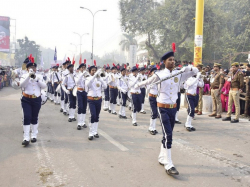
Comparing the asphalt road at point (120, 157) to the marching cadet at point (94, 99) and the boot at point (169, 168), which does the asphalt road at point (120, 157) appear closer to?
the boot at point (169, 168)

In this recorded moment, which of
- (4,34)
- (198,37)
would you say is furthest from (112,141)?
(4,34)

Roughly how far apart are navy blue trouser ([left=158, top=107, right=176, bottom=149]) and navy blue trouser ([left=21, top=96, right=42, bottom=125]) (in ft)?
11.5

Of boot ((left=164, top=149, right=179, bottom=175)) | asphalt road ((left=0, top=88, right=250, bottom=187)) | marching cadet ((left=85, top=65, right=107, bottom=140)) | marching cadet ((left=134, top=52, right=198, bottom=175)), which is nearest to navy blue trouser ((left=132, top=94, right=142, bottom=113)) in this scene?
asphalt road ((left=0, top=88, right=250, bottom=187))

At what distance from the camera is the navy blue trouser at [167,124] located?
525 centimetres

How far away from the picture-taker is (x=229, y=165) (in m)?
5.55

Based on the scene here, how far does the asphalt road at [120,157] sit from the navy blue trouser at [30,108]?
0.62 metres

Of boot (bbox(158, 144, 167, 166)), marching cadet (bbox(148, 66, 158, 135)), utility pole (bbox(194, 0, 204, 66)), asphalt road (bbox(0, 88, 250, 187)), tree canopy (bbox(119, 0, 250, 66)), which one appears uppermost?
tree canopy (bbox(119, 0, 250, 66))

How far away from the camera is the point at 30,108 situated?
7059 millimetres

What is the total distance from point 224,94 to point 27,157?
9.13 meters

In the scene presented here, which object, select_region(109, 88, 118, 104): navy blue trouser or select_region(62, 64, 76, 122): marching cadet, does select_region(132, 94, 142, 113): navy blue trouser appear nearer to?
select_region(62, 64, 76, 122): marching cadet

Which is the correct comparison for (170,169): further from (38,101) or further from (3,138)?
(3,138)

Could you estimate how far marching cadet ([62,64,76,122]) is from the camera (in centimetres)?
1018

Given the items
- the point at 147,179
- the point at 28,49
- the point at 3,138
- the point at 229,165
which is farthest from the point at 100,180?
the point at 28,49

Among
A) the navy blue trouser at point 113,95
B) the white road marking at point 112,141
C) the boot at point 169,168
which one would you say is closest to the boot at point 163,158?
the boot at point 169,168
